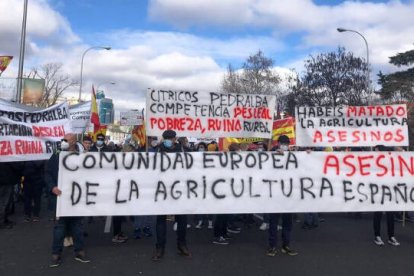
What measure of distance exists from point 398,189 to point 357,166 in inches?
29.9

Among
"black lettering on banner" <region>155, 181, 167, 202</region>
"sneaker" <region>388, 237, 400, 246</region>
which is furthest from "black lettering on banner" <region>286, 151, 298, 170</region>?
"sneaker" <region>388, 237, 400, 246</region>

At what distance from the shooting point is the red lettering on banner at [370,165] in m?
7.04

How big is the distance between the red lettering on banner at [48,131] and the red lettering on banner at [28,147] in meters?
0.19

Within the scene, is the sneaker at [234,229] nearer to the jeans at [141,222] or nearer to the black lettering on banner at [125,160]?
the jeans at [141,222]

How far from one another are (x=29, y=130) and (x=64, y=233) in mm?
3110

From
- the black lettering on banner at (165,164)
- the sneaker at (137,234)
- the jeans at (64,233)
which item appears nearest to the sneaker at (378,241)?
the black lettering on banner at (165,164)

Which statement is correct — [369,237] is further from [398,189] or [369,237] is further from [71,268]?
[71,268]

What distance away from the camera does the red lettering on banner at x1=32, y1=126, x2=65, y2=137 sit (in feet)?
29.1

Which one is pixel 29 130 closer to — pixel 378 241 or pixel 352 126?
pixel 352 126

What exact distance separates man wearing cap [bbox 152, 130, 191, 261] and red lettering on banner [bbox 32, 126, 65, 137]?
3.26 m

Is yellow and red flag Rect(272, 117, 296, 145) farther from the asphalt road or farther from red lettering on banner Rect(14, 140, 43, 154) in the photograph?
red lettering on banner Rect(14, 140, 43, 154)

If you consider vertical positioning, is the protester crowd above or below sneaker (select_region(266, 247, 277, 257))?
above

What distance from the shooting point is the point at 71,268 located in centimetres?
611

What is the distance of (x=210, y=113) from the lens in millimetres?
9000
